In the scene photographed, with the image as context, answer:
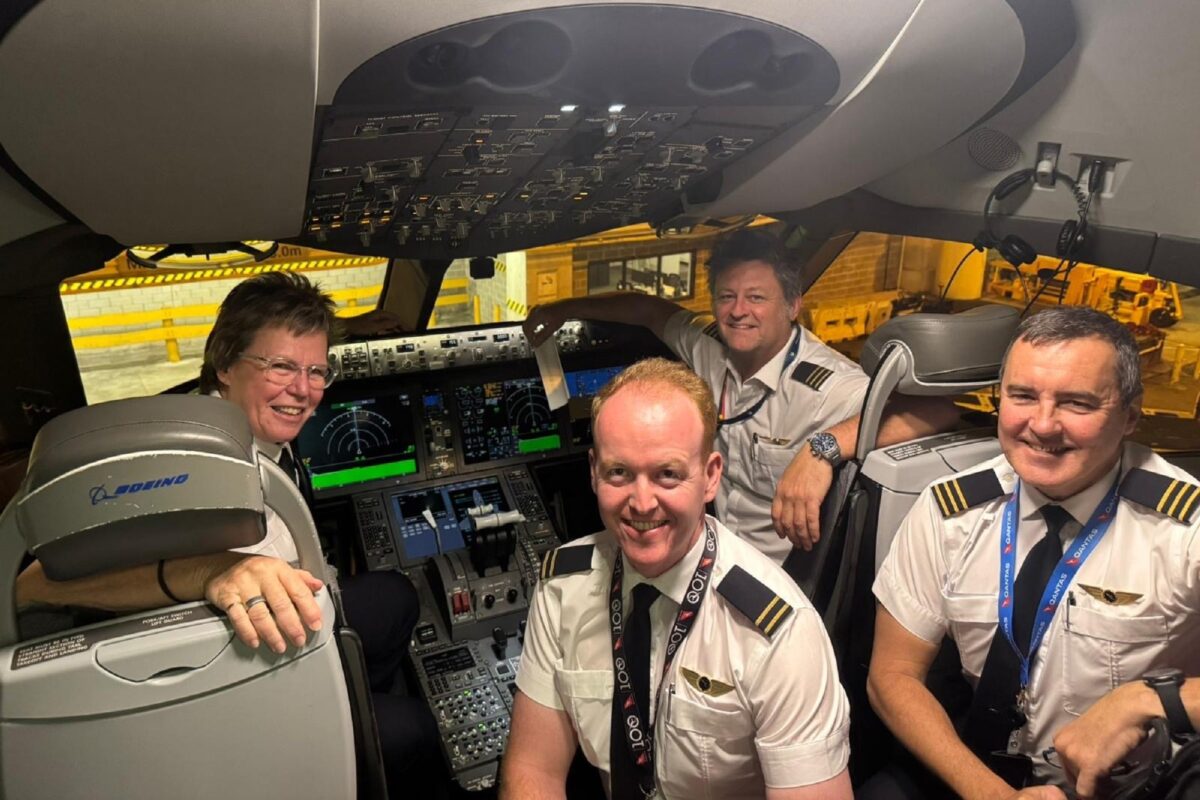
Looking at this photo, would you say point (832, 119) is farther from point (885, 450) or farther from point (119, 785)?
point (119, 785)

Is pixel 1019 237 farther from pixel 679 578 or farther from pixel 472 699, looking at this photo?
pixel 472 699

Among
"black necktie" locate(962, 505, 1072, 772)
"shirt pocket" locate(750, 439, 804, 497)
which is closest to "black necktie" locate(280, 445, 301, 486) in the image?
"shirt pocket" locate(750, 439, 804, 497)

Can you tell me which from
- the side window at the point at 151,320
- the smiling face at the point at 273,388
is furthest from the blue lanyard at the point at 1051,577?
the side window at the point at 151,320

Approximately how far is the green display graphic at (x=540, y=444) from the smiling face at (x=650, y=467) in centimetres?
157

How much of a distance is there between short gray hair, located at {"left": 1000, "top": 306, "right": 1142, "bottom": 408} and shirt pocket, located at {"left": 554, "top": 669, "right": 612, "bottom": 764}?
986 millimetres

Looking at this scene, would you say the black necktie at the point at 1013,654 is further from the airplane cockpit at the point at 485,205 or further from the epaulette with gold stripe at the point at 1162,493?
the airplane cockpit at the point at 485,205

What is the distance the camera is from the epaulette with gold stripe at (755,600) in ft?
4.09

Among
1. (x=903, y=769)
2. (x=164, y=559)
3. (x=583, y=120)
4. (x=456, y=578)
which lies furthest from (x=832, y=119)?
(x=456, y=578)

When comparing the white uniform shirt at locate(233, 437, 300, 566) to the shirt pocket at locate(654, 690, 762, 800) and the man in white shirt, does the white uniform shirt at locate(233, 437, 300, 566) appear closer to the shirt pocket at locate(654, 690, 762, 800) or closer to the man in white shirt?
the man in white shirt

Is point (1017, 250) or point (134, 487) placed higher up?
point (1017, 250)

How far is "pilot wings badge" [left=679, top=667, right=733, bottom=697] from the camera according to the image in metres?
1.30

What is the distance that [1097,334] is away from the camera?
53.2 inches

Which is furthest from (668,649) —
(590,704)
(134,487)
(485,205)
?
(485,205)

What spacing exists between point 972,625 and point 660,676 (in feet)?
2.10
